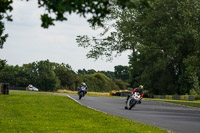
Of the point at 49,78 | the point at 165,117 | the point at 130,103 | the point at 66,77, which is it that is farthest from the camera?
the point at 66,77

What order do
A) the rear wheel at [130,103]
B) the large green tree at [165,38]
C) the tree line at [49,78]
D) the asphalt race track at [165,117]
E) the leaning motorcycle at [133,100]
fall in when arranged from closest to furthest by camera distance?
the asphalt race track at [165,117], the leaning motorcycle at [133,100], the rear wheel at [130,103], the large green tree at [165,38], the tree line at [49,78]

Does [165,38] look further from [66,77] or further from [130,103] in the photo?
[66,77]

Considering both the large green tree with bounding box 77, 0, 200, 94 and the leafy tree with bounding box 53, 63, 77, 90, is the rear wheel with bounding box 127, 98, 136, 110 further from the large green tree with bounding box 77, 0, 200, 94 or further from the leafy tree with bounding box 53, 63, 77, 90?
the leafy tree with bounding box 53, 63, 77, 90

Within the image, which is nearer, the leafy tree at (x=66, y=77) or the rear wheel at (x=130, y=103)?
the rear wheel at (x=130, y=103)

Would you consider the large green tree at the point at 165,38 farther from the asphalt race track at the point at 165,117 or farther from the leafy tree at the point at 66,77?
the leafy tree at the point at 66,77

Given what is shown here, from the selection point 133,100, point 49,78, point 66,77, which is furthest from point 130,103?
point 66,77

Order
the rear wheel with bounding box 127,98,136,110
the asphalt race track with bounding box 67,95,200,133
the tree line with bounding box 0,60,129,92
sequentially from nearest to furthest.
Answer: the asphalt race track with bounding box 67,95,200,133 → the rear wheel with bounding box 127,98,136,110 → the tree line with bounding box 0,60,129,92

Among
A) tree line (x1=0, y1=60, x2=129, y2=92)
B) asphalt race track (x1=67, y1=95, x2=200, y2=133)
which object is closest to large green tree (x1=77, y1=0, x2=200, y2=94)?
asphalt race track (x1=67, y1=95, x2=200, y2=133)

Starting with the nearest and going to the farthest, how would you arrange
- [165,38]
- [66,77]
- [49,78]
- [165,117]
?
[165,117] → [165,38] → [49,78] → [66,77]

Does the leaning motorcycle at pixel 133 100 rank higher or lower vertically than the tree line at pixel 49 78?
lower

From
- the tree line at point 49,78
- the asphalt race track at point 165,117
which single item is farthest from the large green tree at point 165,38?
the tree line at point 49,78

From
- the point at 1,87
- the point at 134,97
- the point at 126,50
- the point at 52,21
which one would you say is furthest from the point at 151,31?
the point at 52,21

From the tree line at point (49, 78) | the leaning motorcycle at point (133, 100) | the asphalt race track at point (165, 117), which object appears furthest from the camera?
the tree line at point (49, 78)

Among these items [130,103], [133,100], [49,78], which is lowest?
[130,103]
